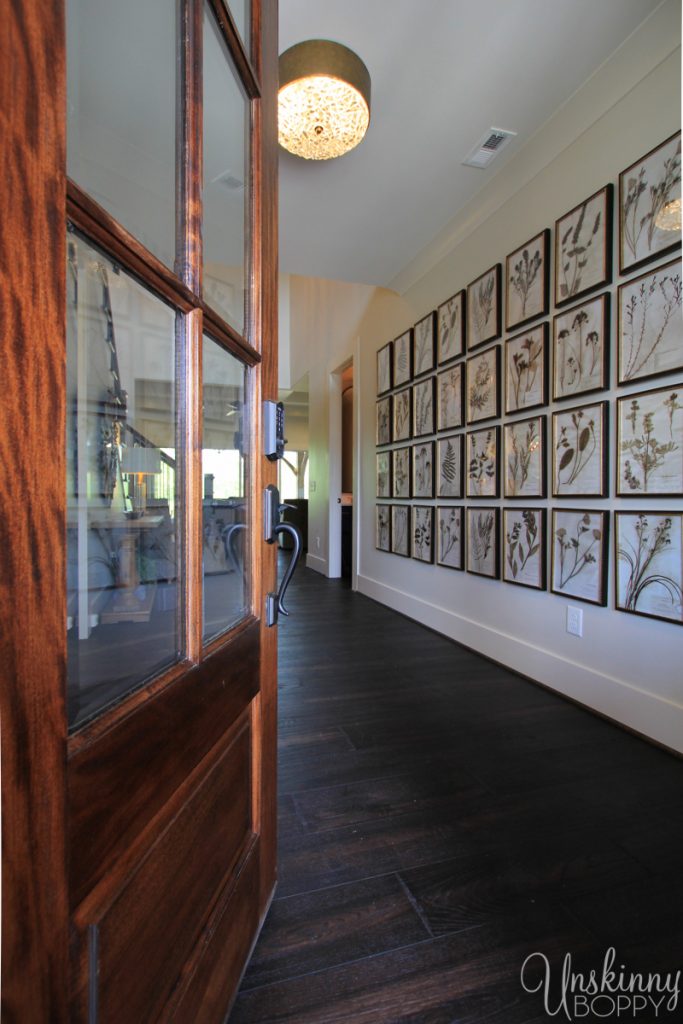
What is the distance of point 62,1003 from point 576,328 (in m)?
2.56

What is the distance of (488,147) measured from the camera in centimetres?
241

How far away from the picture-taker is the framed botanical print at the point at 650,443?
177 centimetres

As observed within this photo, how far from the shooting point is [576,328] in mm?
2197

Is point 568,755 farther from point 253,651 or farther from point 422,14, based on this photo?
point 422,14

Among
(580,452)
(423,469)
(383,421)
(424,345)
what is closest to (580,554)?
(580,452)

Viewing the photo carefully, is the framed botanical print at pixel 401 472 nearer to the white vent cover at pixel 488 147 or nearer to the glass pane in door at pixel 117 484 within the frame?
the white vent cover at pixel 488 147

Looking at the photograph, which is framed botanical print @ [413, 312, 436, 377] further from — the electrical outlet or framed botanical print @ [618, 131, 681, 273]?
the electrical outlet

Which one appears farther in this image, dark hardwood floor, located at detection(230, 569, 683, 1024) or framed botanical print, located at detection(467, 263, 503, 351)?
framed botanical print, located at detection(467, 263, 503, 351)

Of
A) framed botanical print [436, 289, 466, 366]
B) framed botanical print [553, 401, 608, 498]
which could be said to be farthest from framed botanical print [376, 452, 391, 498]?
framed botanical print [553, 401, 608, 498]

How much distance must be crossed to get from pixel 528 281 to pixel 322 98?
1.29m

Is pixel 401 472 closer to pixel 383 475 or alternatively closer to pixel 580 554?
pixel 383 475

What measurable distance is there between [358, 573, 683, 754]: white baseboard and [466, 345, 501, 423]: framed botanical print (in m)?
1.28

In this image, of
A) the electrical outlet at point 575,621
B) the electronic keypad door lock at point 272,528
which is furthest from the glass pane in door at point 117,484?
the electrical outlet at point 575,621

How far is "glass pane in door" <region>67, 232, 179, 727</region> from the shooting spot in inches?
18.6
